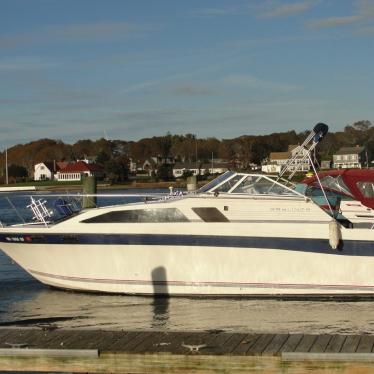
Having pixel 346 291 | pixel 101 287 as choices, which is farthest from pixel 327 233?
pixel 101 287

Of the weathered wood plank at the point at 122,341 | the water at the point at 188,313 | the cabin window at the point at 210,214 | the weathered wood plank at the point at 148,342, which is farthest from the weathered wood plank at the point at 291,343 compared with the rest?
the cabin window at the point at 210,214

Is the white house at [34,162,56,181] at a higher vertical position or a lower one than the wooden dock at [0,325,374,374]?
higher

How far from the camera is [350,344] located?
868 cm

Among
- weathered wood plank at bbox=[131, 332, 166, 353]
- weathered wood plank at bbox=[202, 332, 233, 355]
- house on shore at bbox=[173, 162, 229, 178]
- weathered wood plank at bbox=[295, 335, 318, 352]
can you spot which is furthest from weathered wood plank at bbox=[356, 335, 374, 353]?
house on shore at bbox=[173, 162, 229, 178]

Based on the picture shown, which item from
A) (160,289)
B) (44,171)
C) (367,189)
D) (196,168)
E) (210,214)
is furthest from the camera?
(44,171)

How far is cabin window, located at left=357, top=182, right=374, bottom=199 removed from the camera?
15.5m

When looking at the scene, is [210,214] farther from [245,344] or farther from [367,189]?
[245,344]

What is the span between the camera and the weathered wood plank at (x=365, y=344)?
8.42 meters

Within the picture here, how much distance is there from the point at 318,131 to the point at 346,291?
3630 millimetres

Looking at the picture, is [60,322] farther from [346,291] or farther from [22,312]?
[346,291]

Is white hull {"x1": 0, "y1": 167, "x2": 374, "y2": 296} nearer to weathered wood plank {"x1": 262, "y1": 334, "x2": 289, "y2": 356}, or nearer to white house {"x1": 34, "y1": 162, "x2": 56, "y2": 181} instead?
weathered wood plank {"x1": 262, "y1": 334, "x2": 289, "y2": 356}

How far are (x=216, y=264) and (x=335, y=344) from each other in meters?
5.90

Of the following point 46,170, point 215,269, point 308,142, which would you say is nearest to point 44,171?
point 46,170

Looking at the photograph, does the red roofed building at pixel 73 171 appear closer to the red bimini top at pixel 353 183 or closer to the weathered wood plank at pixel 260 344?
the red bimini top at pixel 353 183
